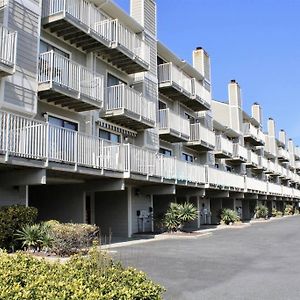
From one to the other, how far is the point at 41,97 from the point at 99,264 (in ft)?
38.9

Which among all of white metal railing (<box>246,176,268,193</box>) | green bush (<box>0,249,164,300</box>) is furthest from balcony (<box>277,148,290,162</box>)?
green bush (<box>0,249,164,300</box>)

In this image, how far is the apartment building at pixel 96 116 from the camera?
46.8 ft

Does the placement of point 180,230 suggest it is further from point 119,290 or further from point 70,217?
point 119,290

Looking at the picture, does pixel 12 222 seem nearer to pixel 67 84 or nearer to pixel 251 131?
pixel 67 84

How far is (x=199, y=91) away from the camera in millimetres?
31297

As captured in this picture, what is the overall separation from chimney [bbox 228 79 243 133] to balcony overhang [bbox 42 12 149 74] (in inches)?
963

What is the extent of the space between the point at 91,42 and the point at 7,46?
6124 millimetres

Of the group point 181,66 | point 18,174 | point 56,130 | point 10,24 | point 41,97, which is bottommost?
point 18,174

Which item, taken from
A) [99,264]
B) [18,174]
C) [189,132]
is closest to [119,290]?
[99,264]

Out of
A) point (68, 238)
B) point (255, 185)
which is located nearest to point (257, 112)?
point (255, 185)

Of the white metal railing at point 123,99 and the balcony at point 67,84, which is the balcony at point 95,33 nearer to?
the balcony at point 67,84

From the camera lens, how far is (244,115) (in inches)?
1980

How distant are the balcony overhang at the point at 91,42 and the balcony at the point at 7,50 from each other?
11.6 ft

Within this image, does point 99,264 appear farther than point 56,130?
No
